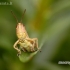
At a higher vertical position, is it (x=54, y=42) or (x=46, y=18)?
(x=46, y=18)

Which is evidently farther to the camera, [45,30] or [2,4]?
[2,4]

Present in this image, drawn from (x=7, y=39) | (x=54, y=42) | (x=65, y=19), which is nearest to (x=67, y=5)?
Result: (x=65, y=19)

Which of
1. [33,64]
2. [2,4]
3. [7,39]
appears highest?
[2,4]

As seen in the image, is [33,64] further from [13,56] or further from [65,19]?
[65,19]
